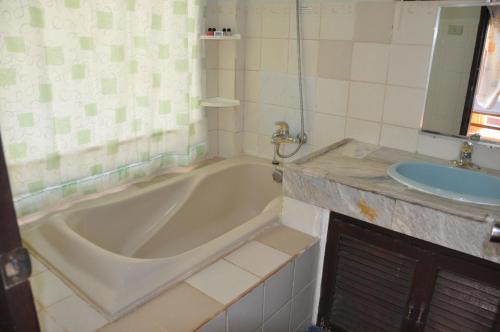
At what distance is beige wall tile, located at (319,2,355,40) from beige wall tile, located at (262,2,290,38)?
197 millimetres

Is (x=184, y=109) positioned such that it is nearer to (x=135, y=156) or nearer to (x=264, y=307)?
(x=135, y=156)

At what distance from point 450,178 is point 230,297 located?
0.99 m

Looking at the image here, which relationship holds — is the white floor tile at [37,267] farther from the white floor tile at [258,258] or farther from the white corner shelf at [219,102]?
the white corner shelf at [219,102]

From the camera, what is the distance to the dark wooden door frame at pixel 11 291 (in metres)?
0.41

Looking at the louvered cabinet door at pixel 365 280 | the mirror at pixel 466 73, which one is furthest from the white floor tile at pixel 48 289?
the mirror at pixel 466 73

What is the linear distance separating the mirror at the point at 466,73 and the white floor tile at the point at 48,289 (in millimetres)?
1538

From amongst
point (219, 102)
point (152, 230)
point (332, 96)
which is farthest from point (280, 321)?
point (219, 102)

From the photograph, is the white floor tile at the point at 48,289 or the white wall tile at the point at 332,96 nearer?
the white floor tile at the point at 48,289

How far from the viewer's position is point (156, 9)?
1784 millimetres

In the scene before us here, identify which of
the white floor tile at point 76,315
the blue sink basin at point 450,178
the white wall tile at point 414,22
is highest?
the white wall tile at point 414,22

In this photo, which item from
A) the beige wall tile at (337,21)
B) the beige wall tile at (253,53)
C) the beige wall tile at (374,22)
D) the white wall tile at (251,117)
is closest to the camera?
the beige wall tile at (374,22)

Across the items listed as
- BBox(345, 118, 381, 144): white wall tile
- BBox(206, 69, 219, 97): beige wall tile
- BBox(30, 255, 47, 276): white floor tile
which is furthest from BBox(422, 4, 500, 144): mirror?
BBox(30, 255, 47, 276): white floor tile

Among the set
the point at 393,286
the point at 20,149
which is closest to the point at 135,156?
the point at 20,149

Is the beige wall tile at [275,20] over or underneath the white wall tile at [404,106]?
over
